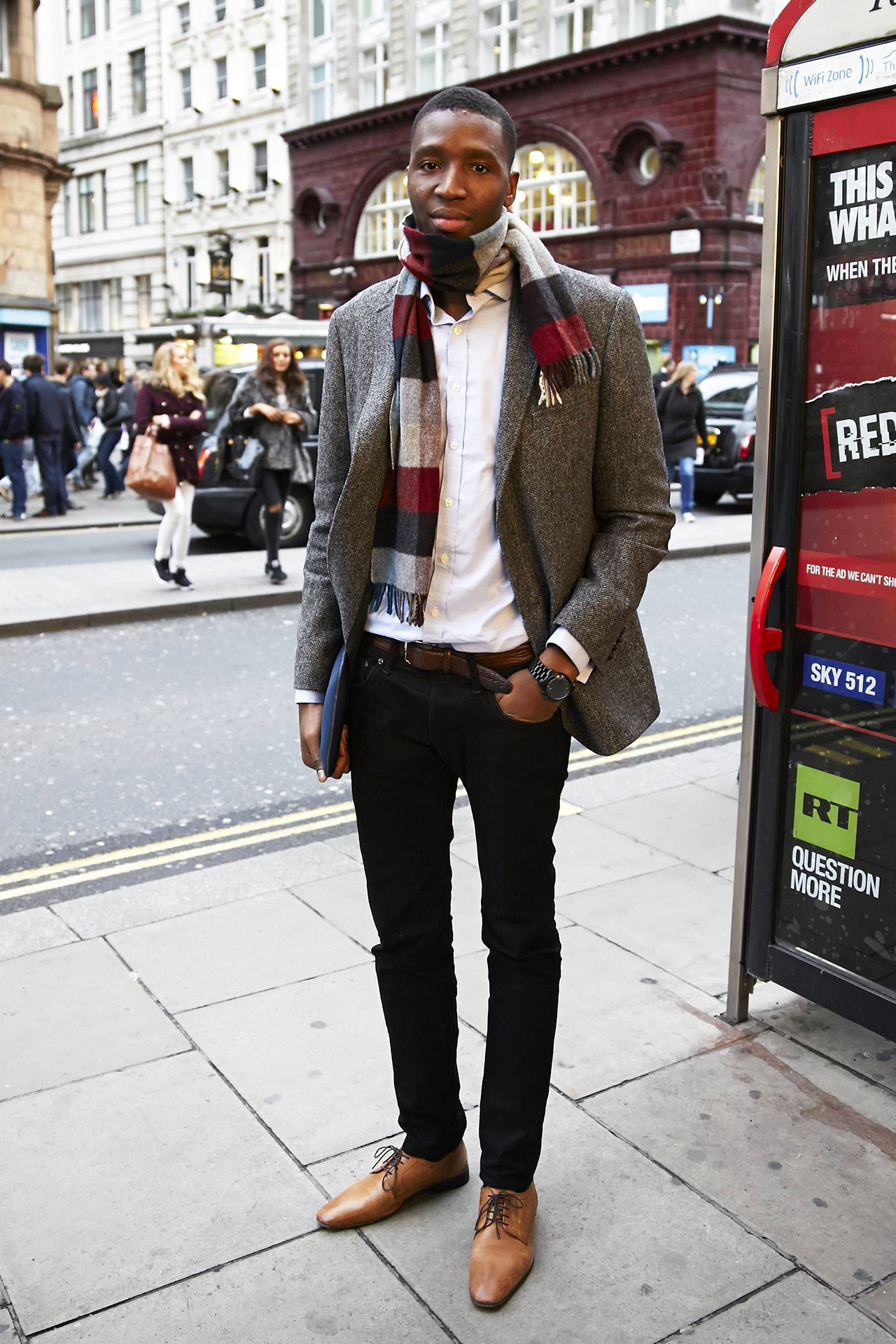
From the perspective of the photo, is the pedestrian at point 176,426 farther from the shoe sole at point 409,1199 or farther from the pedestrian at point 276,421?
the shoe sole at point 409,1199

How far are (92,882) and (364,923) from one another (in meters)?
1.25

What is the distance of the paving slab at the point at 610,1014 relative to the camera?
332cm

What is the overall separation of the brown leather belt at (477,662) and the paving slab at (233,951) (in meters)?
1.65

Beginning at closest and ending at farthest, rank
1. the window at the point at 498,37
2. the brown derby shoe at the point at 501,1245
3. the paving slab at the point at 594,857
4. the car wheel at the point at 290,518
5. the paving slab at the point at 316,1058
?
the brown derby shoe at the point at 501,1245 < the paving slab at the point at 316,1058 < the paving slab at the point at 594,857 < the car wheel at the point at 290,518 < the window at the point at 498,37

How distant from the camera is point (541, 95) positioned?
109 feet

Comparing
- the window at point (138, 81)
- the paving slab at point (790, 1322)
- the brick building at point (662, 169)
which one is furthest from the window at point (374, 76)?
the paving slab at point (790, 1322)

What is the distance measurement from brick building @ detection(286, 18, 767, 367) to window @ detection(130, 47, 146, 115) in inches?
810

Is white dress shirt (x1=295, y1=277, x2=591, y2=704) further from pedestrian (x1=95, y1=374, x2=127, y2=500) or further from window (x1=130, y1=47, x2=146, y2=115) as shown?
window (x1=130, y1=47, x2=146, y2=115)

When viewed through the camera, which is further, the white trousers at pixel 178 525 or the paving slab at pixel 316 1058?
the white trousers at pixel 178 525

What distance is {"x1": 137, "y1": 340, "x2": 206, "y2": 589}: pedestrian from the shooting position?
10547mm

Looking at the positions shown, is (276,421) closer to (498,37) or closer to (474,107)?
(474,107)

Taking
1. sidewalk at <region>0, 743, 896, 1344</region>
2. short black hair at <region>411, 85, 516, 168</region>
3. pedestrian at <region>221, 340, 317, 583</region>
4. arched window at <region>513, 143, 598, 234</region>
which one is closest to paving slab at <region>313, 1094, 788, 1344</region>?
sidewalk at <region>0, 743, 896, 1344</region>

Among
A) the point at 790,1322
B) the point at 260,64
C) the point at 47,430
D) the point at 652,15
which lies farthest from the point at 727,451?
the point at 260,64

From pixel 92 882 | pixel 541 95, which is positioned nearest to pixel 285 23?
pixel 541 95
